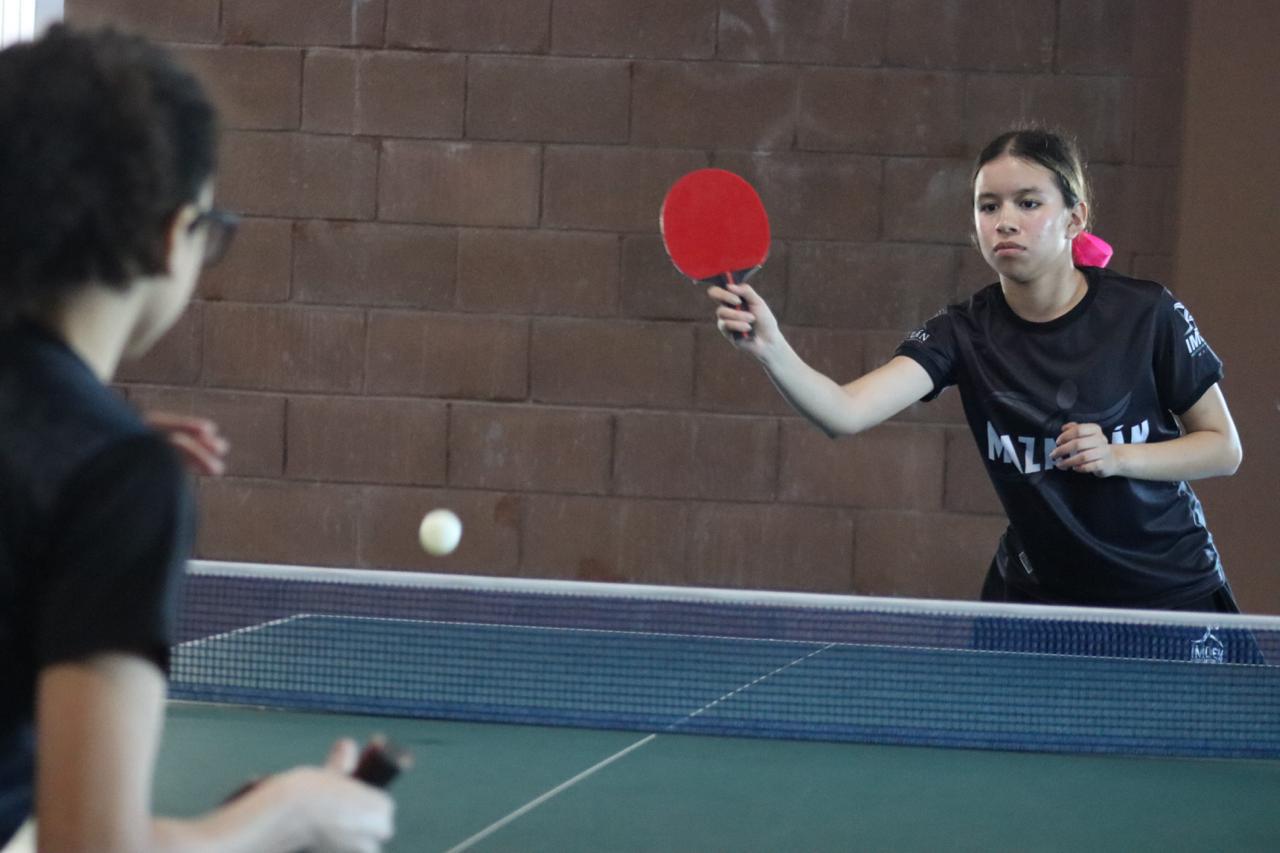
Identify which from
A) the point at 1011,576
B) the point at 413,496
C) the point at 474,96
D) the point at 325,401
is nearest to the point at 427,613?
the point at 413,496

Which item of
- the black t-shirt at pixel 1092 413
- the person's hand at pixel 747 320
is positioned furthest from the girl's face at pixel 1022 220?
the person's hand at pixel 747 320

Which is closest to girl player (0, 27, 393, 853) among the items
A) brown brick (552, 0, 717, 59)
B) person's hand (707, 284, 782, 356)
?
person's hand (707, 284, 782, 356)

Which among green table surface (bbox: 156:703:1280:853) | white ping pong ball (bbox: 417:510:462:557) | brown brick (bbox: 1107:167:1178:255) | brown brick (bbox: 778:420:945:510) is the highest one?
brown brick (bbox: 1107:167:1178:255)

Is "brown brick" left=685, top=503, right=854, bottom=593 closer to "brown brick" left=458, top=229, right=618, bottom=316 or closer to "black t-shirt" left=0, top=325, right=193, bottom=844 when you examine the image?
"brown brick" left=458, top=229, right=618, bottom=316

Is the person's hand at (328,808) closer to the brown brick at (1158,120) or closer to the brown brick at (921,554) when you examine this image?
the brown brick at (921,554)

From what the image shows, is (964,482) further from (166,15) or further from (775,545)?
(166,15)

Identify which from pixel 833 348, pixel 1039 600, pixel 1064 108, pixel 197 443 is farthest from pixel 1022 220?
pixel 1064 108

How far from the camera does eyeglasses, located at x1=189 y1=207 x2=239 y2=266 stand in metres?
1.05

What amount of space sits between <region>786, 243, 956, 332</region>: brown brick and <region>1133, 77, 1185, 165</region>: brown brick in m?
0.73

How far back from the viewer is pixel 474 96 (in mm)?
5539

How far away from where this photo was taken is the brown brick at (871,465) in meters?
5.44

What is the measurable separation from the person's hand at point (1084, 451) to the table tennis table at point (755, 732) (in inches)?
11.5

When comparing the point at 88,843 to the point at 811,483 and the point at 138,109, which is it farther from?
the point at 811,483

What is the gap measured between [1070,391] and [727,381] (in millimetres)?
2470
